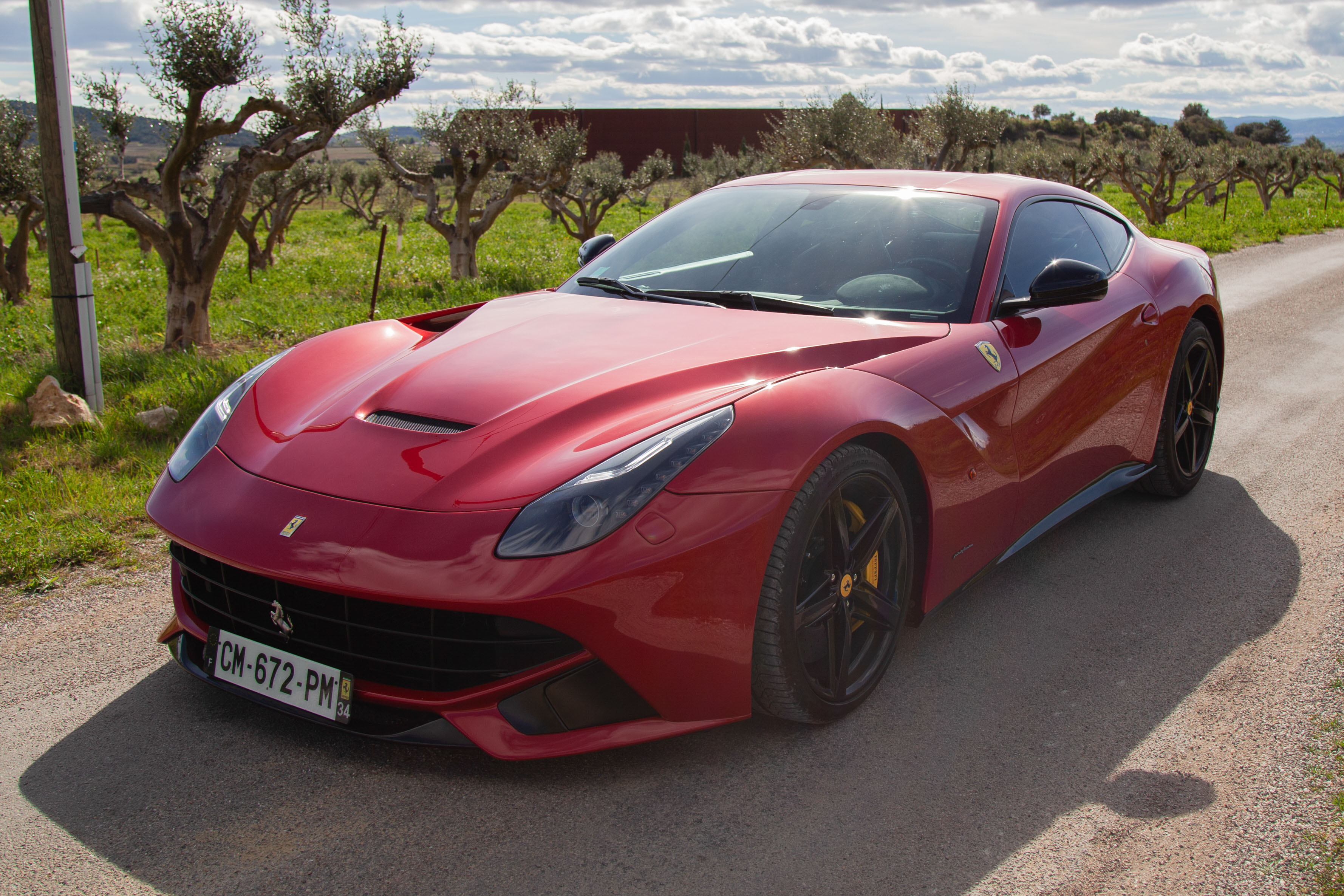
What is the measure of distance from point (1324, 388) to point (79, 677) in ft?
22.9

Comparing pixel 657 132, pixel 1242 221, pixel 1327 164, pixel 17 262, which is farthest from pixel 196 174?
pixel 657 132

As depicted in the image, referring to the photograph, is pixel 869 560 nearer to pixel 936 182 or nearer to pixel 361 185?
pixel 936 182

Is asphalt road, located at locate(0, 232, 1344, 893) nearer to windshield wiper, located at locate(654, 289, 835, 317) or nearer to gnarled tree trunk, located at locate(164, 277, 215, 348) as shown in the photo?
windshield wiper, located at locate(654, 289, 835, 317)

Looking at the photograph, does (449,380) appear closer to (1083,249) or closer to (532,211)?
(1083,249)

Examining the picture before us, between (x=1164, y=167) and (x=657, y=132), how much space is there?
51.0 m

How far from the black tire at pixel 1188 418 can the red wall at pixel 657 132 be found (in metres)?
66.4

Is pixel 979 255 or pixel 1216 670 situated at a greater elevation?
pixel 979 255

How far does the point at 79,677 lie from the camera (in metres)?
2.94

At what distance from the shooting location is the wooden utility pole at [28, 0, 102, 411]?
595 cm

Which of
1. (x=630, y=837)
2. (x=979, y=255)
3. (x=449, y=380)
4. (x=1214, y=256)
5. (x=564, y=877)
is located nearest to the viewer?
(x=564, y=877)

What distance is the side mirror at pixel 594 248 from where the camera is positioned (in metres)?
4.13

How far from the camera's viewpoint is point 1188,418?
447 centimetres

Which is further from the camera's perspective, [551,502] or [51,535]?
[51,535]

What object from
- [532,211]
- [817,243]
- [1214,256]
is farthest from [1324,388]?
[532,211]
